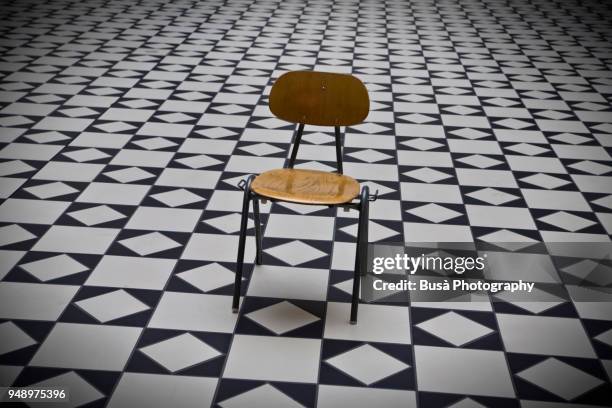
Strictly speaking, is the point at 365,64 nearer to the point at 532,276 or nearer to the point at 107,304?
the point at 532,276

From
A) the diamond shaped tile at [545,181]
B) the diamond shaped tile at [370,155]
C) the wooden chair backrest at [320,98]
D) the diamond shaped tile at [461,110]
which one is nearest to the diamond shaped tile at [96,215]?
the wooden chair backrest at [320,98]

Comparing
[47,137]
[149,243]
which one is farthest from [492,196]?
[47,137]

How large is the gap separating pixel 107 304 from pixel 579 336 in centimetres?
234

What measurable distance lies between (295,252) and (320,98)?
96cm

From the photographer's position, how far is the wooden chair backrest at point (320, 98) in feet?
12.7

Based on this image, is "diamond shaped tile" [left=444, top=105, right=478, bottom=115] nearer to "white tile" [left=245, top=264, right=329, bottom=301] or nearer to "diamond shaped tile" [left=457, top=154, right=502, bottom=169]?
"diamond shaped tile" [left=457, top=154, right=502, bottom=169]

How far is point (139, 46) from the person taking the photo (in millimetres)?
9570

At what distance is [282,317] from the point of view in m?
3.64

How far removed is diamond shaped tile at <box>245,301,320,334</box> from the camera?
11.7 feet

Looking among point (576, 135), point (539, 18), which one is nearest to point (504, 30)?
point (539, 18)

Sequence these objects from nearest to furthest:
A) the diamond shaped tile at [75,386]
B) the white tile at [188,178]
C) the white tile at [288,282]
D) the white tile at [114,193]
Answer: the diamond shaped tile at [75,386] < the white tile at [288,282] < the white tile at [114,193] < the white tile at [188,178]

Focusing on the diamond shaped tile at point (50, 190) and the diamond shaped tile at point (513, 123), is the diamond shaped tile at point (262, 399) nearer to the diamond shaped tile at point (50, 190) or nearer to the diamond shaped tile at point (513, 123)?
the diamond shaped tile at point (50, 190)

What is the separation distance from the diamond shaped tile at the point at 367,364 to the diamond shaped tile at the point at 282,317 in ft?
1.10

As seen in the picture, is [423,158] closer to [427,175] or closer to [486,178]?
[427,175]
